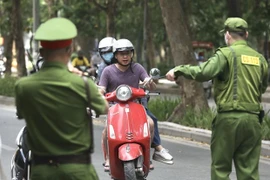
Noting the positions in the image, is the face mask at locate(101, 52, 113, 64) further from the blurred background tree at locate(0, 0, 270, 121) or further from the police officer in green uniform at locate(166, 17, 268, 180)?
the blurred background tree at locate(0, 0, 270, 121)

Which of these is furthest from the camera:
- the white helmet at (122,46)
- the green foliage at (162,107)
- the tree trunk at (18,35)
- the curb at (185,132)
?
the tree trunk at (18,35)

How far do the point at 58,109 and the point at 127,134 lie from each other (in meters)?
3.57

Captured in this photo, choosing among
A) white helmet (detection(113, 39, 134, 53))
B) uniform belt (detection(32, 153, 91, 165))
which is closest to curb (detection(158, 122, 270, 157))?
white helmet (detection(113, 39, 134, 53))

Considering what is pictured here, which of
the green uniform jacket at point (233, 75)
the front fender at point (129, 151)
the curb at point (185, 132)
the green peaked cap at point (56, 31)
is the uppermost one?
the green peaked cap at point (56, 31)

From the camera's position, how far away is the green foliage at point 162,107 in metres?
16.6

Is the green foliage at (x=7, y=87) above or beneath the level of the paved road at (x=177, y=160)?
beneath

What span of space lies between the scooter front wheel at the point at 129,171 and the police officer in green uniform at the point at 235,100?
1.51 m

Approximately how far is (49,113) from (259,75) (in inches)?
103

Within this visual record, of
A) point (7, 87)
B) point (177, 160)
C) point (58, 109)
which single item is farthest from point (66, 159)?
point (7, 87)

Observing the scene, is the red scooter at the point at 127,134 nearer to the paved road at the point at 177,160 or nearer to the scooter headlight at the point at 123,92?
the scooter headlight at the point at 123,92

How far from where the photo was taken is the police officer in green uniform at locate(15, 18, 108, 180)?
17.0 feet

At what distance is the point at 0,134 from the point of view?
14891 millimetres

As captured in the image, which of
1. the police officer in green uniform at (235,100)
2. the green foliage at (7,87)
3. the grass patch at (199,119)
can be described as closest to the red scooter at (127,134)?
the police officer in green uniform at (235,100)

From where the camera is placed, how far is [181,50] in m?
16.3
